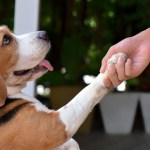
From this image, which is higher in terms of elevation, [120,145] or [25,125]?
[25,125]

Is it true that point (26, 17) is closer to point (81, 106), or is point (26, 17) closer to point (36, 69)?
point (36, 69)

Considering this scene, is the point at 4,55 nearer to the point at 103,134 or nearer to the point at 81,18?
the point at 103,134

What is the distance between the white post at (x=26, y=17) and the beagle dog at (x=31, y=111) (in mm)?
1062

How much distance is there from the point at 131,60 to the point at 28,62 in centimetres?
55

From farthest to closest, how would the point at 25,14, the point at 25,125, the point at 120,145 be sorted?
the point at 120,145 → the point at 25,14 → the point at 25,125

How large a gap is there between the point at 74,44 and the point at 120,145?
122 cm

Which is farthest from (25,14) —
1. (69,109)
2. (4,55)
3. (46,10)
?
(46,10)

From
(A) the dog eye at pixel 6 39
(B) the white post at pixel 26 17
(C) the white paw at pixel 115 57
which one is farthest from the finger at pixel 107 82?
(B) the white post at pixel 26 17

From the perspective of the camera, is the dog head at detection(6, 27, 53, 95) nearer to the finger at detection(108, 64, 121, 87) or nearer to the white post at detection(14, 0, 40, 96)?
the finger at detection(108, 64, 121, 87)

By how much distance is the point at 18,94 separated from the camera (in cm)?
→ 257

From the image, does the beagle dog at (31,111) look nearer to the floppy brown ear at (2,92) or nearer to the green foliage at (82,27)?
the floppy brown ear at (2,92)

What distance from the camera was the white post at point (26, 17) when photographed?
12.2 ft

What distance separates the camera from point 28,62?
2.63 meters

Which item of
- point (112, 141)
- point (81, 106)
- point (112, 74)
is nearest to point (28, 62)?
point (81, 106)
